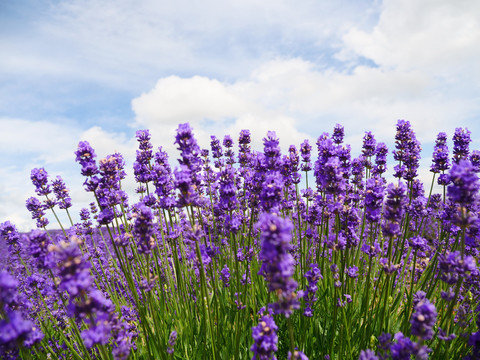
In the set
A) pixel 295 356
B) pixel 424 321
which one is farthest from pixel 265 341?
pixel 424 321

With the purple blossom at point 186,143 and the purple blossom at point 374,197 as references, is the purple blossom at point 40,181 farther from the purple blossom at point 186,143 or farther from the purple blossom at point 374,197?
the purple blossom at point 374,197

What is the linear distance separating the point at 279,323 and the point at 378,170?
3438 mm

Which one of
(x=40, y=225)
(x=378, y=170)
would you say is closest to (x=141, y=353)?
(x=40, y=225)

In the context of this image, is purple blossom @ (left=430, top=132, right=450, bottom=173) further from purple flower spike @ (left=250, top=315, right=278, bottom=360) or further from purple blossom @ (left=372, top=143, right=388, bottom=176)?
purple flower spike @ (left=250, top=315, right=278, bottom=360)

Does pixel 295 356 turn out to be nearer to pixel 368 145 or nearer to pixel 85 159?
pixel 85 159

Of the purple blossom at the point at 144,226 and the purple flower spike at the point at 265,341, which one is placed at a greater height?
the purple blossom at the point at 144,226

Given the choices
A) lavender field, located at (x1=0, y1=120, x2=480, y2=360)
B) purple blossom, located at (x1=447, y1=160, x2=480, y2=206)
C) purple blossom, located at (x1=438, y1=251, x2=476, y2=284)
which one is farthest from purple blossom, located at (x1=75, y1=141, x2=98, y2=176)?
purple blossom, located at (x1=438, y1=251, x2=476, y2=284)

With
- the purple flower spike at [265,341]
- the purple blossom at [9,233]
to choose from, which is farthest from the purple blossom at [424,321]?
the purple blossom at [9,233]

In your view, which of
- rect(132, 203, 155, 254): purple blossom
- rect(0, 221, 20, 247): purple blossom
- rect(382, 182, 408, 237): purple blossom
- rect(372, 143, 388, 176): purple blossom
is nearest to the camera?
rect(132, 203, 155, 254): purple blossom

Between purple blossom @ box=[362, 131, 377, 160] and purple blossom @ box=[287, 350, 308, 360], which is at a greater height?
purple blossom @ box=[362, 131, 377, 160]

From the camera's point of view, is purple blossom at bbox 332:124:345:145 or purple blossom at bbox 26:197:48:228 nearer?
purple blossom at bbox 26:197:48:228

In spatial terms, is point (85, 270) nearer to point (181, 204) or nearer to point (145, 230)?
point (145, 230)

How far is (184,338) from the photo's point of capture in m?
4.23

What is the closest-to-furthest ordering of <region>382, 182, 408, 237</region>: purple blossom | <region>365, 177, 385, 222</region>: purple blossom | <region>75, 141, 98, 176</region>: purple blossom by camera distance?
<region>382, 182, 408, 237</region>: purple blossom
<region>75, 141, 98, 176</region>: purple blossom
<region>365, 177, 385, 222</region>: purple blossom
